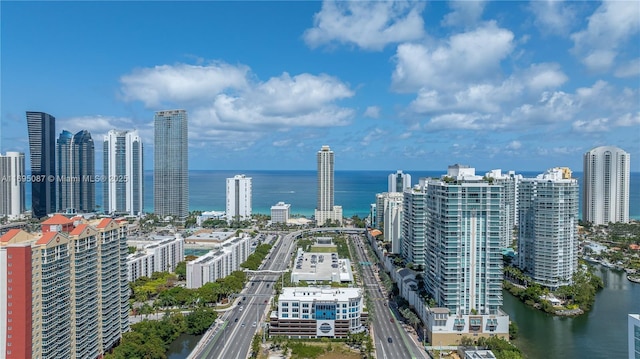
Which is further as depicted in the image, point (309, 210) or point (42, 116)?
point (309, 210)

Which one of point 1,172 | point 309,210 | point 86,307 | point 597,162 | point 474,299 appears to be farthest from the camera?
point 309,210

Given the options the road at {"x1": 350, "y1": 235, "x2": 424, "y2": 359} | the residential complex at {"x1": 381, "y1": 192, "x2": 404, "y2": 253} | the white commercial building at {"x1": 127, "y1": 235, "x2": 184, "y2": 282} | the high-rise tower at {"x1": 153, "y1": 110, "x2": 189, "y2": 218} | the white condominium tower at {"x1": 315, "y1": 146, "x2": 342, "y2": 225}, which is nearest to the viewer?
the road at {"x1": 350, "y1": 235, "x2": 424, "y2": 359}

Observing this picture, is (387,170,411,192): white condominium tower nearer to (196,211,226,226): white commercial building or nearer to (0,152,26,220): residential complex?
(196,211,226,226): white commercial building

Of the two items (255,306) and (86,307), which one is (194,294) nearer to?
(255,306)

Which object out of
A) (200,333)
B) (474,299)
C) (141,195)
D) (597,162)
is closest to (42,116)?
(141,195)

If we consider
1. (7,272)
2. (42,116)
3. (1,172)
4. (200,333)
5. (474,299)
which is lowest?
(200,333)

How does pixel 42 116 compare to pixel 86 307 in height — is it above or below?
above

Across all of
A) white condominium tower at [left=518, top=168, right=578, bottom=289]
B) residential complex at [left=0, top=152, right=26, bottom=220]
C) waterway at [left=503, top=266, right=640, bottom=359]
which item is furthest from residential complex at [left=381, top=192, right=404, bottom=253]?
residential complex at [left=0, top=152, right=26, bottom=220]

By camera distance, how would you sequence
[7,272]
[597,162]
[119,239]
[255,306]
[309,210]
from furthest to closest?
[309,210]
[597,162]
[255,306]
[119,239]
[7,272]
